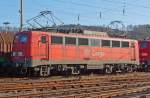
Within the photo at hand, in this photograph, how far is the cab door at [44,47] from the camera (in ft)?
82.3

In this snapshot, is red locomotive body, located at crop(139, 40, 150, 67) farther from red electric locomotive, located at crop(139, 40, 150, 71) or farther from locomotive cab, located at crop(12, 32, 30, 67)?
locomotive cab, located at crop(12, 32, 30, 67)

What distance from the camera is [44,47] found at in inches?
995

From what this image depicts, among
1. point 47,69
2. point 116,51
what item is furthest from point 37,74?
point 116,51

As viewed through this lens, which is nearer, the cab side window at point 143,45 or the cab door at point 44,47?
the cab door at point 44,47

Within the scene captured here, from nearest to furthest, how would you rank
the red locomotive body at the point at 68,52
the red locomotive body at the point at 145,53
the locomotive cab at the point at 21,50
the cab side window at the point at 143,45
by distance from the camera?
the locomotive cab at the point at 21,50
the red locomotive body at the point at 68,52
the red locomotive body at the point at 145,53
the cab side window at the point at 143,45

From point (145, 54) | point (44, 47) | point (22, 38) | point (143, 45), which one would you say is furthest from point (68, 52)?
point (143, 45)

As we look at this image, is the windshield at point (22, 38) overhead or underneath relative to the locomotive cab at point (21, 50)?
overhead

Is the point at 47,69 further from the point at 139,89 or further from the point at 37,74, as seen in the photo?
the point at 139,89

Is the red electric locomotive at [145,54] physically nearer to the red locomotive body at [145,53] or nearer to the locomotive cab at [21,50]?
the red locomotive body at [145,53]

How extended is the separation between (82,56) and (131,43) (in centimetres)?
787

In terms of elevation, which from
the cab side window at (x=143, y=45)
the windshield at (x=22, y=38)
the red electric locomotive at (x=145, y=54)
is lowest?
the red electric locomotive at (x=145, y=54)

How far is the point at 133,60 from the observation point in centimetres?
3488

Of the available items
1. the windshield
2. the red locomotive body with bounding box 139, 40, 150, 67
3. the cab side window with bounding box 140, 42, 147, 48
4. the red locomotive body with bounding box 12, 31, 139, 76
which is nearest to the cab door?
the red locomotive body with bounding box 12, 31, 139, 76

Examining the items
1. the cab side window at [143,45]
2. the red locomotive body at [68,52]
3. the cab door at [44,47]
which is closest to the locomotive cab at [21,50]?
the red locomotive body at [68,52]
